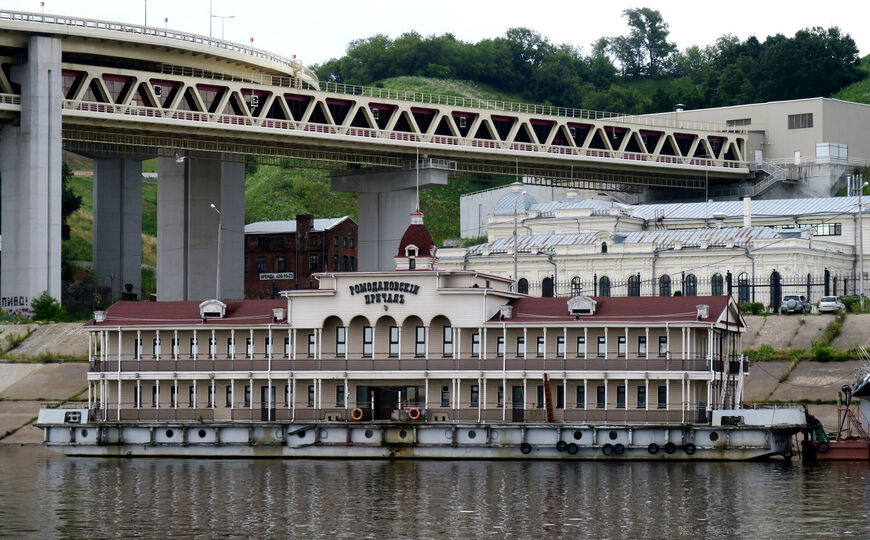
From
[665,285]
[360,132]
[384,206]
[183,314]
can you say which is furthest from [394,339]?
[384,206]

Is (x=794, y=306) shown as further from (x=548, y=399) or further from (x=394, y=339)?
(x=394, y=339)

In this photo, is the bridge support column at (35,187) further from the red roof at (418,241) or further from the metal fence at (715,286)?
the red roof at (418,241)

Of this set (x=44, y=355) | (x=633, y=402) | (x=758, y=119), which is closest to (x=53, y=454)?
(x=44, y=355)

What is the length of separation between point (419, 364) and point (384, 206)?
64604mm

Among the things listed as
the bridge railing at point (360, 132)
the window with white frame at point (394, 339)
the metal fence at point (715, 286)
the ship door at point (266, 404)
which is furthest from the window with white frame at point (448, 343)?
the bridge railing at point (360, 132)

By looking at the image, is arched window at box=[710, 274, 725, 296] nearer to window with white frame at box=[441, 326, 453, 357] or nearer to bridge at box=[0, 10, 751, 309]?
bridge at box=[0, 10, 751, 309]

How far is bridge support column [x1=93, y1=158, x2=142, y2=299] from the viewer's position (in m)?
161

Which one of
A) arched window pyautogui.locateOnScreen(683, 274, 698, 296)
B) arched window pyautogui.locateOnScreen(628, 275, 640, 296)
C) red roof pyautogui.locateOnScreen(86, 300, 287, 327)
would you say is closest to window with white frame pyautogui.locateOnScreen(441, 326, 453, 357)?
red roof pyautogui.locateOnScreen(86, 300, 287, 327)

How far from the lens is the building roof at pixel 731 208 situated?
498 ft

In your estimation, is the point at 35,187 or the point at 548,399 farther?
the point at 35,187

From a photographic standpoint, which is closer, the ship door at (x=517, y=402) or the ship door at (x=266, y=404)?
the ship door at (x=517, y=402)

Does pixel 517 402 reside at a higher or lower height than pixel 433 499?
higher

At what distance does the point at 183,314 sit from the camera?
94750 mm

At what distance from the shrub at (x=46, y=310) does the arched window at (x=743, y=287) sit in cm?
5324
